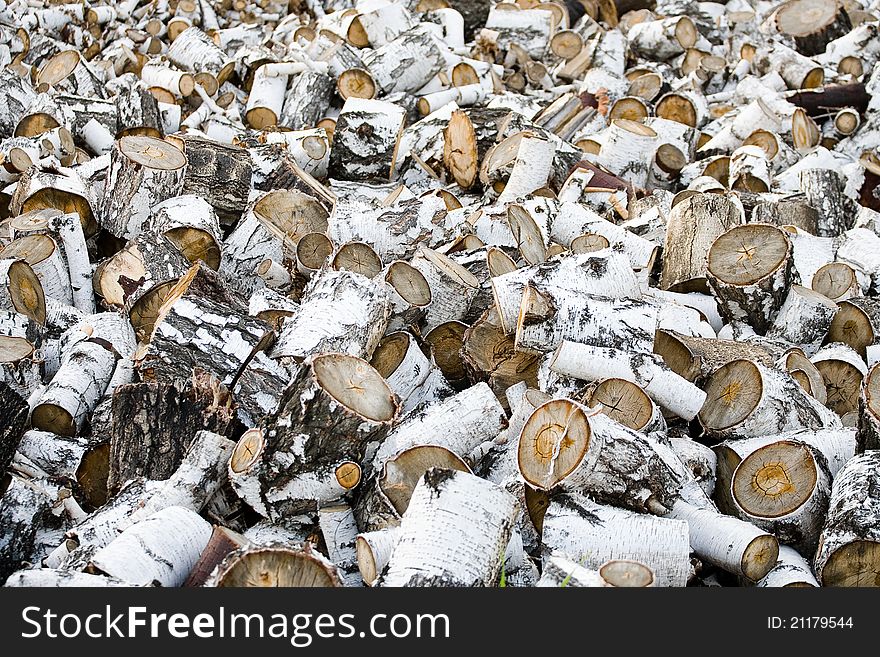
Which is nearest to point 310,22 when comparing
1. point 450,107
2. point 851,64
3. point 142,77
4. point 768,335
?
point 142,77

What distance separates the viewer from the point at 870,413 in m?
2.91

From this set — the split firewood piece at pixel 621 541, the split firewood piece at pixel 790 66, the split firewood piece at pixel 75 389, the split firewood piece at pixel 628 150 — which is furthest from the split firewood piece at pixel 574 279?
the split firewood piece at pixel 790 66

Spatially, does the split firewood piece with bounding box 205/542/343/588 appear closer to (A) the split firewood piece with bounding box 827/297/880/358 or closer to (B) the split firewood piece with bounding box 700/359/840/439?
(B) the split firewood piece with bounding box 700/359/840/439

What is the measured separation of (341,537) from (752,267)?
2026 mm

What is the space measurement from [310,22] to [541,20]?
175 cm

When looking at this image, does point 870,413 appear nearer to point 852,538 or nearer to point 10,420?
point 852,538

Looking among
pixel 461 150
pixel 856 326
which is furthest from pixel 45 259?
pixel 856 326

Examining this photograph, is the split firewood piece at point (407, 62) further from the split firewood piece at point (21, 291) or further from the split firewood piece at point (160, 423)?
the split firewood piece at point (160, 423)

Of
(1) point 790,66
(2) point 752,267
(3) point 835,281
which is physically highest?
(2) point 752,267

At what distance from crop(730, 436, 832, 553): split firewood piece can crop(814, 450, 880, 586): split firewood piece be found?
9cm

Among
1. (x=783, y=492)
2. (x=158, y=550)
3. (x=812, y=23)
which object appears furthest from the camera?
(x=812, y=23)

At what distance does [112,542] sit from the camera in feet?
7.57

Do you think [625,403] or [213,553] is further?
[625,403]

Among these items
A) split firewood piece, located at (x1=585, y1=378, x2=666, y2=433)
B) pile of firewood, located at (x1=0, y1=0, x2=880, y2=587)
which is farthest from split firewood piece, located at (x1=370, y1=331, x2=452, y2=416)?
split firewood piece, located at (x1=585, y1=378, x2=666, y2=433)
